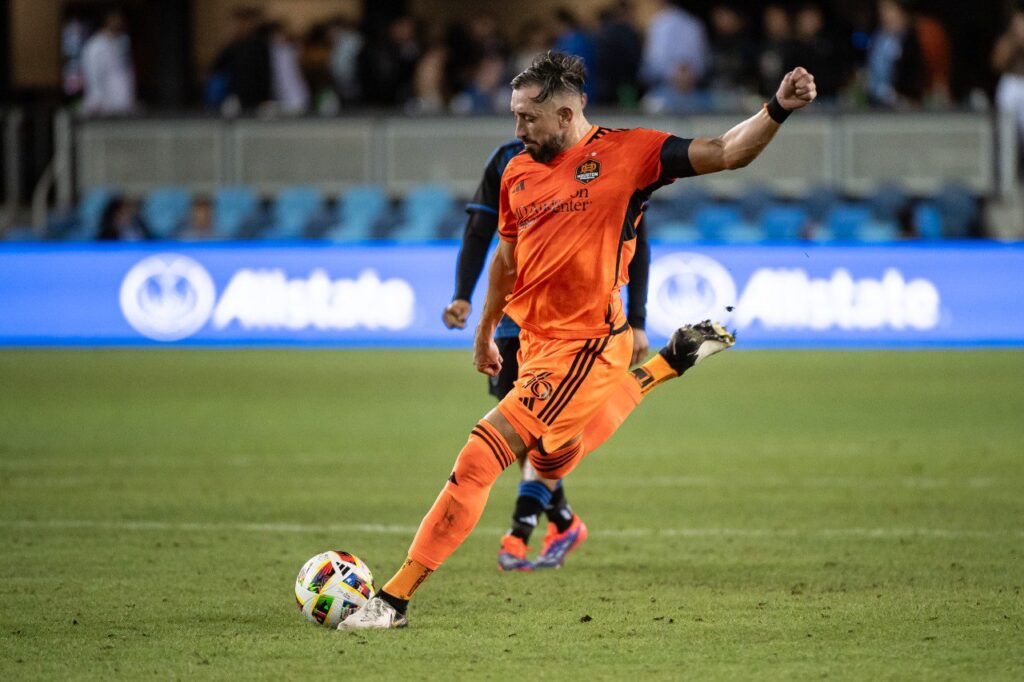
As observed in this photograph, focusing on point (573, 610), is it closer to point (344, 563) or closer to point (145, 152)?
point (344, 563)

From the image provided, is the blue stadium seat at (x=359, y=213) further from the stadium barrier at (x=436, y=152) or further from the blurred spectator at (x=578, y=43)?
the blurred spectator at (x=578, y=43)

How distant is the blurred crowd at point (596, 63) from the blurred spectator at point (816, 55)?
0.02 metres

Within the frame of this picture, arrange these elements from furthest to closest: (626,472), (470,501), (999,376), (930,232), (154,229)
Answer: (154,229) < (930,232) < (999,376) < (626,472) < (470,501)

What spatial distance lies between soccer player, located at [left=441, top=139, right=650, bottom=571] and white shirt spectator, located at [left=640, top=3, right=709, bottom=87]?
43.5ft

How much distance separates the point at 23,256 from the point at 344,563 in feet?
42.5

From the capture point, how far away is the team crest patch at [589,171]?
5.85 meters

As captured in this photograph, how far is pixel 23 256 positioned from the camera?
1791cm

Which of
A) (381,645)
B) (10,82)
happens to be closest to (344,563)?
(381,645)

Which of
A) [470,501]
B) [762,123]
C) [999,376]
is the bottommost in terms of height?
[999,376]

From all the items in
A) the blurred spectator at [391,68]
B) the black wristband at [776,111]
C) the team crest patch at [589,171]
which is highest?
the black wristband at [776,111]

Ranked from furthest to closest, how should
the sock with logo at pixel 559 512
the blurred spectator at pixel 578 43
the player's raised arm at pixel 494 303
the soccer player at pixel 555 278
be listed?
the blurred spectator at pixel 578 43
the sock with logo at pixel 559 512
the player's raised arm at pixel 494 303
the soccer player at pixel 555 278

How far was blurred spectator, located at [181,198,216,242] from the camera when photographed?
2131cm

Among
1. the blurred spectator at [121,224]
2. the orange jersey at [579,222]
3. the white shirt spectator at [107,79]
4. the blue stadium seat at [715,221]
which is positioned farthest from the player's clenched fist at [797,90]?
the white shirt spectator at [107,79]

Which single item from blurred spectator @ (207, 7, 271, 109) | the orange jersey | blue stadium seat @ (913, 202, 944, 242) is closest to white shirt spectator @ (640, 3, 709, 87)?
blue stadium seat @ (913, 202, 944, 242)
